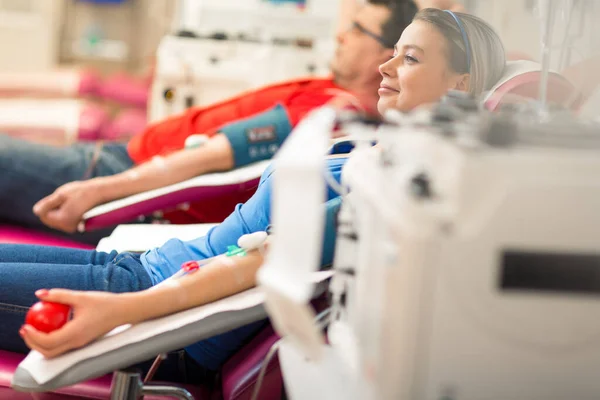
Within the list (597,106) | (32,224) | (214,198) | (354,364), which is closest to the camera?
(354,364)

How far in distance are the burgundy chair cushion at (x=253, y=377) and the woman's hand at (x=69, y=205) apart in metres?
0.83

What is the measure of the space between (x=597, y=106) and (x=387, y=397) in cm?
88

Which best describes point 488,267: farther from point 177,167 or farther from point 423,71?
point 177,167

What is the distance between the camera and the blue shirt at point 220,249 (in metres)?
1.33

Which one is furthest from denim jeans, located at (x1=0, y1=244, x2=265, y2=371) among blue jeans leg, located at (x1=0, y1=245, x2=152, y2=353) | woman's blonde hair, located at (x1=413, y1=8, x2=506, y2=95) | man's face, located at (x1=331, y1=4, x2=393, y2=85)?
man's face, located at (x1=331, y1=4, x2=393, y2=85)

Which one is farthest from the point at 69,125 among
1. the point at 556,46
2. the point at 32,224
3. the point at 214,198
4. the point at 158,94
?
the point at 556,46

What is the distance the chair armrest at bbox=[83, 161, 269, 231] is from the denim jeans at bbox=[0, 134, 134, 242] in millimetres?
328

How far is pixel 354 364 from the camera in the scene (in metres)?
0.92

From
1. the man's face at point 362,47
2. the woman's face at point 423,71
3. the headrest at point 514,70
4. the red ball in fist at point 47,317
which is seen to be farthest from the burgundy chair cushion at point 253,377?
the man's face at point 362,47

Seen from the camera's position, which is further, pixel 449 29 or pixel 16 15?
pixel 16 15

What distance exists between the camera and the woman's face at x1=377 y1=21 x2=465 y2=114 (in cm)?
132

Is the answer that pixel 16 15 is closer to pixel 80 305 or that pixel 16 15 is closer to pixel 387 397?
pixel 80 305

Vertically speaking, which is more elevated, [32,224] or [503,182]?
[503,182]

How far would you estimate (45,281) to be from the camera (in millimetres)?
1313
